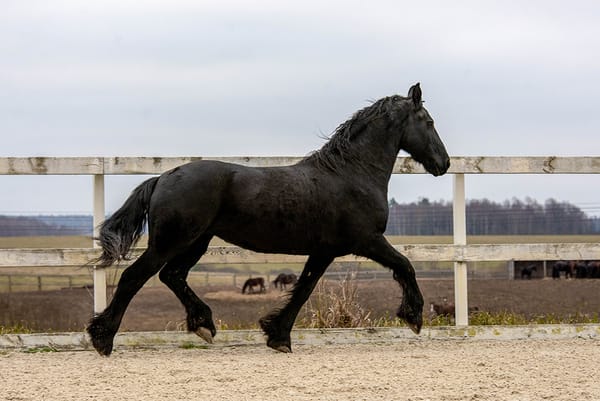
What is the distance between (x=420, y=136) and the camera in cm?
727

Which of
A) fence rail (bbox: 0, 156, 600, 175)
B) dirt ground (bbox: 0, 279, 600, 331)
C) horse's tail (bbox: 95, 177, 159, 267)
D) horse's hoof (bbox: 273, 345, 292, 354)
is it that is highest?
fence rail (bbox: 0, 156, 600, 175)

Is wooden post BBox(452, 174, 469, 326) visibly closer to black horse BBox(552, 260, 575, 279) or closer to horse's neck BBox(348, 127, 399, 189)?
horse's neck BBox(348, 127, 399, 189)

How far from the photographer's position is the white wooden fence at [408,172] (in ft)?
24.1

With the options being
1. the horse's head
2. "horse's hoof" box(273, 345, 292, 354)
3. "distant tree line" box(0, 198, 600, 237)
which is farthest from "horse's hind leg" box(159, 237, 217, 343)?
"distant tree line" box(0, 198, 600, 237)

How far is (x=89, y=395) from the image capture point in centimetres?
491

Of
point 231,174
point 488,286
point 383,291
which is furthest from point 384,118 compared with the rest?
point 488,286

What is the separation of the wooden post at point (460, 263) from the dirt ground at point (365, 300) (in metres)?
7.35

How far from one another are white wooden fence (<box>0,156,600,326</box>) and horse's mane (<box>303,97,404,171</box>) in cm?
67

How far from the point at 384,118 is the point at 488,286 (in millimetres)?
16213

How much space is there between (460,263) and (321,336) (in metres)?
1.55

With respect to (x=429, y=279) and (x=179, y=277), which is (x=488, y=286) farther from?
(x=179, y=277)

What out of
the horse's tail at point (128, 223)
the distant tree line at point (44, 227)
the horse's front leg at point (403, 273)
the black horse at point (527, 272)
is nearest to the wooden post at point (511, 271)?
the black horse at point (527, 272)

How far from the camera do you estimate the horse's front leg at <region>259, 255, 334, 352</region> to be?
274 inches

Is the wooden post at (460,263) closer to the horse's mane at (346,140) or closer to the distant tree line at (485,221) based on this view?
the horse's mane at (346,140)
